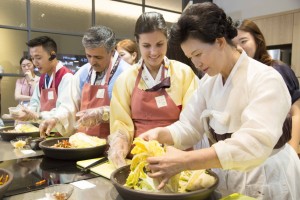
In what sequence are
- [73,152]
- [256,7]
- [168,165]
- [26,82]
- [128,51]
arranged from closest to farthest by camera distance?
[168,165] < [73,152] < [128,51] < [26,82] < [256,7]

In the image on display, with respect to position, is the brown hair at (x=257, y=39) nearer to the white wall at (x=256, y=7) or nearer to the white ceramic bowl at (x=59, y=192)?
the white ceramic bowl at (x=59, y=192)

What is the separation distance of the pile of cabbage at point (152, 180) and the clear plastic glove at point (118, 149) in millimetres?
313

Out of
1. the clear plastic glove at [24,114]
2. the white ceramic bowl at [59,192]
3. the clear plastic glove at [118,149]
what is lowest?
the white ceramic bowl at [59,192]

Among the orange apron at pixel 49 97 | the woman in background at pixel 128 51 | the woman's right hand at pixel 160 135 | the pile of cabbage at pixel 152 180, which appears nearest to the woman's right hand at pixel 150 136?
the woman's right hand at pixel 160 135

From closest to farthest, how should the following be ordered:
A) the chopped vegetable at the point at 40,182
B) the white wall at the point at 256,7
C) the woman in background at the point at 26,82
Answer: the chopped vegetable at the point at 40,182 → the woman in background at the point at 26,82 → the white wall at the point at 256,7

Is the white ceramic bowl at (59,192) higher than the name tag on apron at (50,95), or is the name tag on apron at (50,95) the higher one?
the name tag on apron at (50,95)

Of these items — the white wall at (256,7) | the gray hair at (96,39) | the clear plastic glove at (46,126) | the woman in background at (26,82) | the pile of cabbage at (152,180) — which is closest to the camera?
the pile of cabbage at (152,180)

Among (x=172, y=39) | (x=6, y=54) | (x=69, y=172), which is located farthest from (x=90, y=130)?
(x=6, y=54)

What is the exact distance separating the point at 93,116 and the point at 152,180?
825 millimetres

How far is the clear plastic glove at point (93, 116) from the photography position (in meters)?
1.76

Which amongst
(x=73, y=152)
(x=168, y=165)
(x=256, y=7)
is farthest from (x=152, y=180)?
(x=256, y=7)

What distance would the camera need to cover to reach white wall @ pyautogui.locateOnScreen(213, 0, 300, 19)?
15.5 ft

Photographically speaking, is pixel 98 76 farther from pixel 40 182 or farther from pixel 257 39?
pixel 257 39

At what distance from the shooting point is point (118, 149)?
148 centimetres
